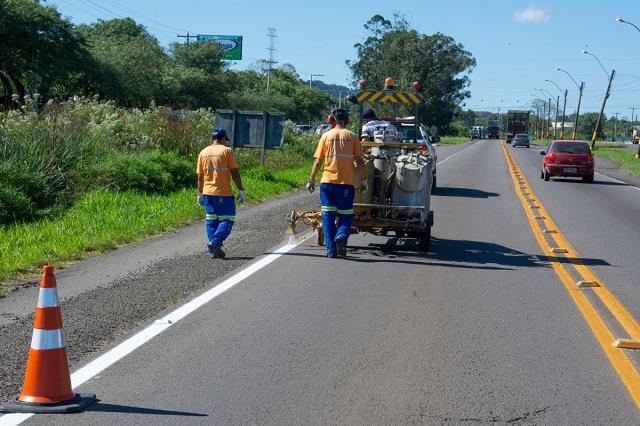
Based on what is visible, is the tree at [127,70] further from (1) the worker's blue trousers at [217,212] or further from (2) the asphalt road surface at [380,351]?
(2) the asphalt road surface at [380,351]

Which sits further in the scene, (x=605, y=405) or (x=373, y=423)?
(x=605, y=405)

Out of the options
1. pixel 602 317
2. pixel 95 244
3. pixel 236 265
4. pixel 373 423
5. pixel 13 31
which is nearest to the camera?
pixel 373 423

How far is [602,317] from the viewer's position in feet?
26.9

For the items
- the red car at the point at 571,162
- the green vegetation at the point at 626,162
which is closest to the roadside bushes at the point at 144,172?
the red car at the point at 571,162

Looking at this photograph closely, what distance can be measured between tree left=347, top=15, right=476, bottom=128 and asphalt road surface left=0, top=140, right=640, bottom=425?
2948 inches

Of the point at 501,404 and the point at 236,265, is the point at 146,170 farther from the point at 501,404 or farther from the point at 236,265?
the point at 501,404

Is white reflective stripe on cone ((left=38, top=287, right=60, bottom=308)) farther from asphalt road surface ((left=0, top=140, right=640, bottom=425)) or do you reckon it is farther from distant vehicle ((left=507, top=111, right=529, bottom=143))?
distant vehicle ((left=507, top=111, right=529, bottom=143))

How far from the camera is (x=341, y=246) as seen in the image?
11.3 meters

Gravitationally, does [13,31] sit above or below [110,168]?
above

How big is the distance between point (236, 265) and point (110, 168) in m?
8.44

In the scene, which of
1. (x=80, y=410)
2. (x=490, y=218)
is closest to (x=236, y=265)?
(x=80, y=410)

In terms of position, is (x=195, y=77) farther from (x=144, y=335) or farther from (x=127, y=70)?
(x=144, y=335)

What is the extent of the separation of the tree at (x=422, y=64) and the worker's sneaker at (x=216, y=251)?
74.2 metres

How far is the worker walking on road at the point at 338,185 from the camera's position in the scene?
11.4m
